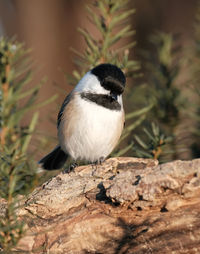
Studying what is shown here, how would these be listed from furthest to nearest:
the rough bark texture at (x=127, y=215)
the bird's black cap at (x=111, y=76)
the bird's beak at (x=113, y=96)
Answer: the bird's beak at (x=113, y=96)
the bird's black cap at (x=111, y=76)
the rough bark texture at (x=127, y=215)

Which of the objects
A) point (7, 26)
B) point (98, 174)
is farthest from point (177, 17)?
point (98, 174)

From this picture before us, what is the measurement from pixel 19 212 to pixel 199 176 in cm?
76

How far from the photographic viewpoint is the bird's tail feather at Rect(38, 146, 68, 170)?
3.34 meters

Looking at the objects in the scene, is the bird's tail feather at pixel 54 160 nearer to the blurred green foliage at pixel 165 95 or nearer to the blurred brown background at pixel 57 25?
the blurred green foliage at pixel 165 95

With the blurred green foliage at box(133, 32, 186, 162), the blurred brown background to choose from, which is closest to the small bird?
the blurred green foliage at box(133, 32, 186, 162)

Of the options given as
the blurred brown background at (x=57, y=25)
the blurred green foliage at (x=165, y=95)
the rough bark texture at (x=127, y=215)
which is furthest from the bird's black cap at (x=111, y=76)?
the blurred brown background at (x=57, y=25)

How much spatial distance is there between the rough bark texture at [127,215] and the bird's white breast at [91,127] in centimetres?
128

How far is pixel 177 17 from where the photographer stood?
16.4 feet

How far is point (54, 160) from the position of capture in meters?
3.50

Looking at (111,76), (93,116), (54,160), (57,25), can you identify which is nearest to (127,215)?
(111,76)

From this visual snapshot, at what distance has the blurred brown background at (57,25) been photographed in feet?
16.2

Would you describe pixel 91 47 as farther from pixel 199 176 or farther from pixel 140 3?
pixel 140 3

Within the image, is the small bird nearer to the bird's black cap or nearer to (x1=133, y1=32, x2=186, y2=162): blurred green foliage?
the bird's black cap

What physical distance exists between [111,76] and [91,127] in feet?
1.55
